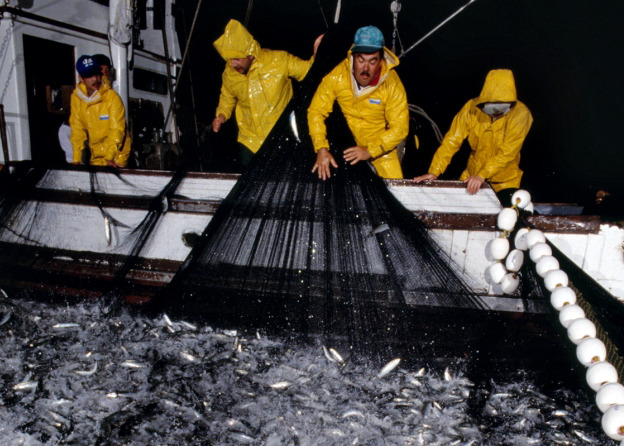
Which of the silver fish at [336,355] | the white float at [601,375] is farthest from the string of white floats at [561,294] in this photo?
the silver fish at [336,355]

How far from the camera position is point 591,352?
2.23 m

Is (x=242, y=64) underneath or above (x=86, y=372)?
above

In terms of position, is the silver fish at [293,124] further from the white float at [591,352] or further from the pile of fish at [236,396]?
the white float at [591,352]

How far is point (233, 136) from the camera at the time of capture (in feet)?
31.3

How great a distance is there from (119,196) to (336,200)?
2335 mm

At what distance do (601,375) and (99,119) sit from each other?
5.68 meters

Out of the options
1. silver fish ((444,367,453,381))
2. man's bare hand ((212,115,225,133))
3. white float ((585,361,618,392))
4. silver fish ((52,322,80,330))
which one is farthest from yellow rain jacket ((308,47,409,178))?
silver fish ((52,322,80,330))

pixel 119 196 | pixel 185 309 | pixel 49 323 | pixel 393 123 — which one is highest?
pixel 393 123

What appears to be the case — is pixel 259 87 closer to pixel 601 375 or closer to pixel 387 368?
pixel 387 368

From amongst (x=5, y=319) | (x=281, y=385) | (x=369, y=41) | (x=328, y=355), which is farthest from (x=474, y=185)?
(x=5, y=319)

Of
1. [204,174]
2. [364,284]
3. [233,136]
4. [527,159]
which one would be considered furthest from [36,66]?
[527,159]

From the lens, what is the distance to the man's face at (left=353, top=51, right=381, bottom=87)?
11.0ft

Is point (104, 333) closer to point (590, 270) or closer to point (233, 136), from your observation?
point (590, 270)

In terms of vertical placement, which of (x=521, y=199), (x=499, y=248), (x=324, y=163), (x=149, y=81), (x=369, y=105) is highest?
(x=149, y=81)
